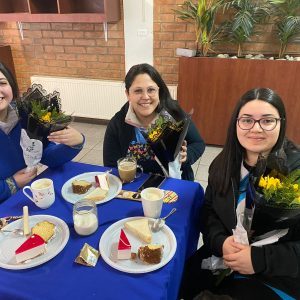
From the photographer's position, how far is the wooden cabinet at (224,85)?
292cm

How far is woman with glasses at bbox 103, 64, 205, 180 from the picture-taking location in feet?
5.46

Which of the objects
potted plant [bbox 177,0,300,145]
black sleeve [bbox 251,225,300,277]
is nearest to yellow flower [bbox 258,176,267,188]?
black sleeve [bbox 251,225,300,277]

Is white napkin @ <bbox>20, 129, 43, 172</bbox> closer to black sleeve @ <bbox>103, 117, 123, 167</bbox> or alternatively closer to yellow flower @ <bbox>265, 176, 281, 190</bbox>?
black sleeve @ <bbox>103, 117, 123, 167</bbox>

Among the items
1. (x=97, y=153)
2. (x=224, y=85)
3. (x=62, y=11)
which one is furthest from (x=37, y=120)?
(x=62, y=11)

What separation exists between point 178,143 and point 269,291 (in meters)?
0.72

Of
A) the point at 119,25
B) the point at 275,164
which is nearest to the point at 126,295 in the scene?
the point at 275,164

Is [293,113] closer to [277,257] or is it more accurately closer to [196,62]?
[196,62]

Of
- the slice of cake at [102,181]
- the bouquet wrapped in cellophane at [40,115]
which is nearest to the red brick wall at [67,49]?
the bouquet wrapped in cellophane at [40,115]

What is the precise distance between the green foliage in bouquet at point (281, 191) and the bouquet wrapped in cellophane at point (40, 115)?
3.12 ft

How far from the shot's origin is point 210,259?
1.21m

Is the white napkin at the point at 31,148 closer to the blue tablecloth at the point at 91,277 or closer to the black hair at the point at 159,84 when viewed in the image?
the blue tablecloth at the point at 91,277

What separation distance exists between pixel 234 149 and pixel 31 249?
876 mm

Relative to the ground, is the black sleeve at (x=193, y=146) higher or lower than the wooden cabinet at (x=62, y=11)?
lower

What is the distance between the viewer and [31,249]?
914mm
